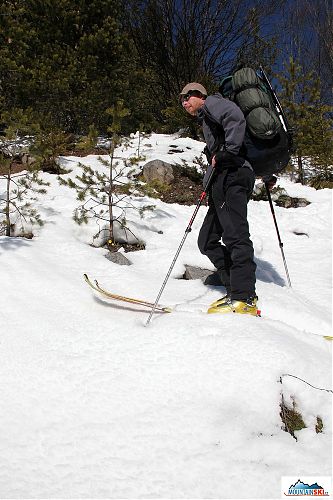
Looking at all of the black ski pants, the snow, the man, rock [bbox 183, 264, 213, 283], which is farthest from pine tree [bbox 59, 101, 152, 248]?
the black ski pants

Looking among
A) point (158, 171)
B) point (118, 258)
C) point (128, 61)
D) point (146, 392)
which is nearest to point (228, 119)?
point (118, 258)

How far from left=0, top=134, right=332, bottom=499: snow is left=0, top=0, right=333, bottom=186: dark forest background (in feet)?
12.9

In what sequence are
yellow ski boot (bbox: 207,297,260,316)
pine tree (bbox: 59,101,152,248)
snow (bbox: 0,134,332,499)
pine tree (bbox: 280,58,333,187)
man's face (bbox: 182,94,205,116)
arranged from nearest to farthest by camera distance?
snow (bbox: 0,134,332,499) < yellow ski boot (bbox: 207,297,260,316) < man's face (bbox: 182,94,205,116) < pine tree (bbox: 59,101,152,248) < pine tree (bbox: 280,58,333,187)

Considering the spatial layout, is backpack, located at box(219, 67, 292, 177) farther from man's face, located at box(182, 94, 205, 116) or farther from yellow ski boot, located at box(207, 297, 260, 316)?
yellow ski boot, located at box(207, 297, 260, 316)

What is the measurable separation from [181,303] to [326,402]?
55.4 inches

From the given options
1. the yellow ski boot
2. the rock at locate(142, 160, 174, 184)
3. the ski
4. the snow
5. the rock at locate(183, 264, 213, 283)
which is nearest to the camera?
the snow

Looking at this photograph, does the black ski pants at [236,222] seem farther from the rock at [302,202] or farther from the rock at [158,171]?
the rock at [302,202]

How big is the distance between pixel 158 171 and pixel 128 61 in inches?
193

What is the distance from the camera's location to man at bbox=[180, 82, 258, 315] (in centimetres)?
285

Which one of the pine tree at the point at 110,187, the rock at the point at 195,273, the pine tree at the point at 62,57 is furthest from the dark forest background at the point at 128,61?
the rock at the point at 195,273

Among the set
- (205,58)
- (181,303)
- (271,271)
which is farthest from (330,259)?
(205,58)

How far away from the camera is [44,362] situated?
2225 millimetres

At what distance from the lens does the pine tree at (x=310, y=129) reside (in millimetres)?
9391

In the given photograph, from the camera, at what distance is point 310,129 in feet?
31.3
